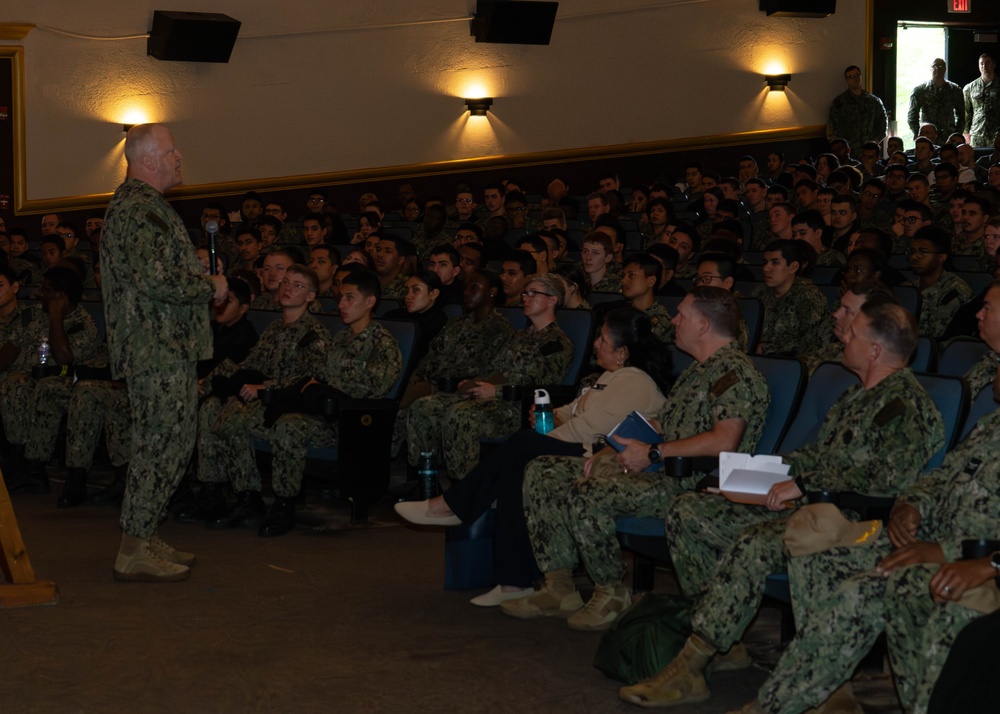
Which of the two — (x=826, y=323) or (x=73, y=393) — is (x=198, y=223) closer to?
(x=73, y=393)

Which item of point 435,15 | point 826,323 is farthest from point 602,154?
point 826,323

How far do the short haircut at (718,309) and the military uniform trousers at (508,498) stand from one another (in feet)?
2.09

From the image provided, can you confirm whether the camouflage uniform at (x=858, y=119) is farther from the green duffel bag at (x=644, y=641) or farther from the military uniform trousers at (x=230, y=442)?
the green duffel bag at (x=644, y=641)

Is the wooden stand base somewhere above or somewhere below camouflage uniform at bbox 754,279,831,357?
below

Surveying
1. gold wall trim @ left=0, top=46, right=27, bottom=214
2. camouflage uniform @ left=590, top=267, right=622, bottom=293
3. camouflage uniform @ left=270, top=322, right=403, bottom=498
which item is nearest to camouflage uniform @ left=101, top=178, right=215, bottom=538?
camouflage uniform @ left=270, top=322, right=403, bottom=498

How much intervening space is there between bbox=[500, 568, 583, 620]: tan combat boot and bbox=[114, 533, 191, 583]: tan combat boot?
3.81 feet

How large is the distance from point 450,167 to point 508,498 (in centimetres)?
960

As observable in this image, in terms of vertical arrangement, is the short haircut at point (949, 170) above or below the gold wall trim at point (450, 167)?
below

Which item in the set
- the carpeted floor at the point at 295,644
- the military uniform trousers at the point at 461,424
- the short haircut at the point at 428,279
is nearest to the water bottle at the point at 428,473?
the military uniform trousers at the point at 461,424

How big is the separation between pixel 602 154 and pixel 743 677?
11.1 meters

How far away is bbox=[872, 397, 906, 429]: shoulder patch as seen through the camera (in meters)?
3.04

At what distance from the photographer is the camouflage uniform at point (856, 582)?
8.86 feet

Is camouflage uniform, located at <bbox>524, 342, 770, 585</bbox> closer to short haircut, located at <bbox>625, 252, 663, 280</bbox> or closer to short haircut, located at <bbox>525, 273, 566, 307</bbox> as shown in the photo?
short haircut, located at <bbox>525, 273, 566, 307</bbox>

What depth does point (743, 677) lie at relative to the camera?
3262 mm
